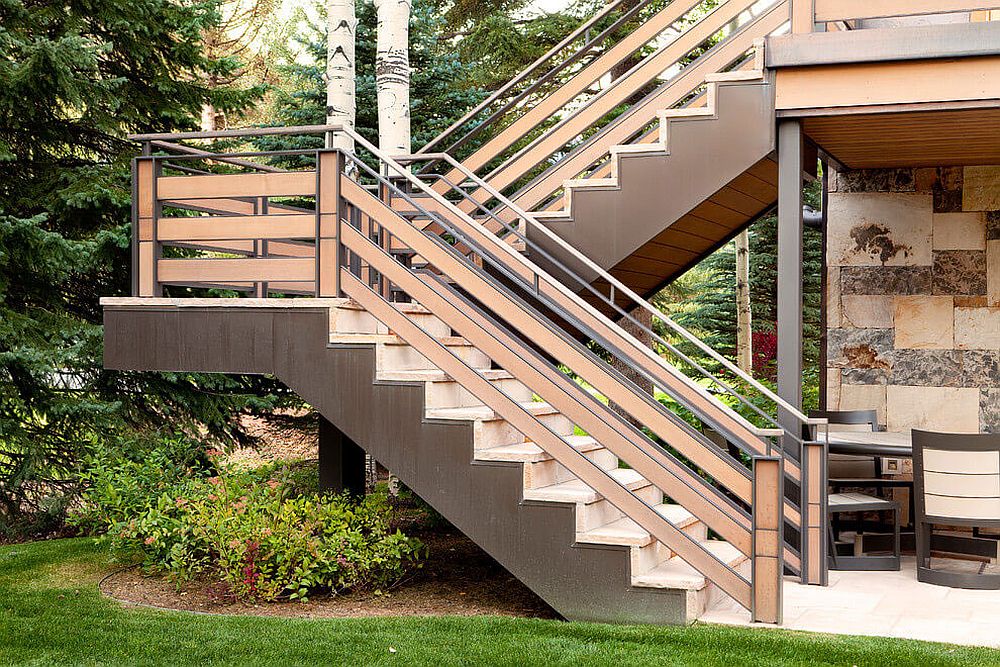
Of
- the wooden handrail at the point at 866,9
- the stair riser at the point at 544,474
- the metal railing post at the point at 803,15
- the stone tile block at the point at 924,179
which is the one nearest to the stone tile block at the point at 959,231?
the stone tile block at the point at 924,179

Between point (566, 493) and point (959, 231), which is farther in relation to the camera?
point (959, 231)

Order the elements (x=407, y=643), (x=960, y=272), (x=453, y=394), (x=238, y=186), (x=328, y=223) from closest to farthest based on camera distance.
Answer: (x=407, y=643) → (x=328, y=223) → (x=453, y=394) → (x=238, y=186) → (x=960, y=272)

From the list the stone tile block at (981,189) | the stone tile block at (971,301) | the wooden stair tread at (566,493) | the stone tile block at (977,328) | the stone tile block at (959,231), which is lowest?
the wooden stair tread at (566,493)

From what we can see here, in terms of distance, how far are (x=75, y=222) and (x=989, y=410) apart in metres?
8.21

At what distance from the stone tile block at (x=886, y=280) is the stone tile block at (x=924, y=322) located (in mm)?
86

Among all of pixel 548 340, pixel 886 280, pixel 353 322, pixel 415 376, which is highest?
pixel 886 280

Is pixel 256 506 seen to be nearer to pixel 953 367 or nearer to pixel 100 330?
pixel 100 330

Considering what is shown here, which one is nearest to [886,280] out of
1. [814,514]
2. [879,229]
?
[879,229]

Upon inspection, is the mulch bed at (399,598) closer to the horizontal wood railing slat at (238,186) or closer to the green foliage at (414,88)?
the horizontal wood railing slat at (238,186)

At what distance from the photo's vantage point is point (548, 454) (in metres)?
5.91

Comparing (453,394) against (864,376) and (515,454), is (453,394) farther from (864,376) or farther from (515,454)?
(864,376)

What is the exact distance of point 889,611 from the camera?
5.73 meters

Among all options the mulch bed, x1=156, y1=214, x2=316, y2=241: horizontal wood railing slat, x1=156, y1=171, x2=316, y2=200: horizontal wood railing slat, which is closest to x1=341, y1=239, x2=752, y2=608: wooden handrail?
x1=156, y1=214, x2=316, y2=241: horizontal wood railing slat

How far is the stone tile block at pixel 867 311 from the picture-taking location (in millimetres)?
9012
